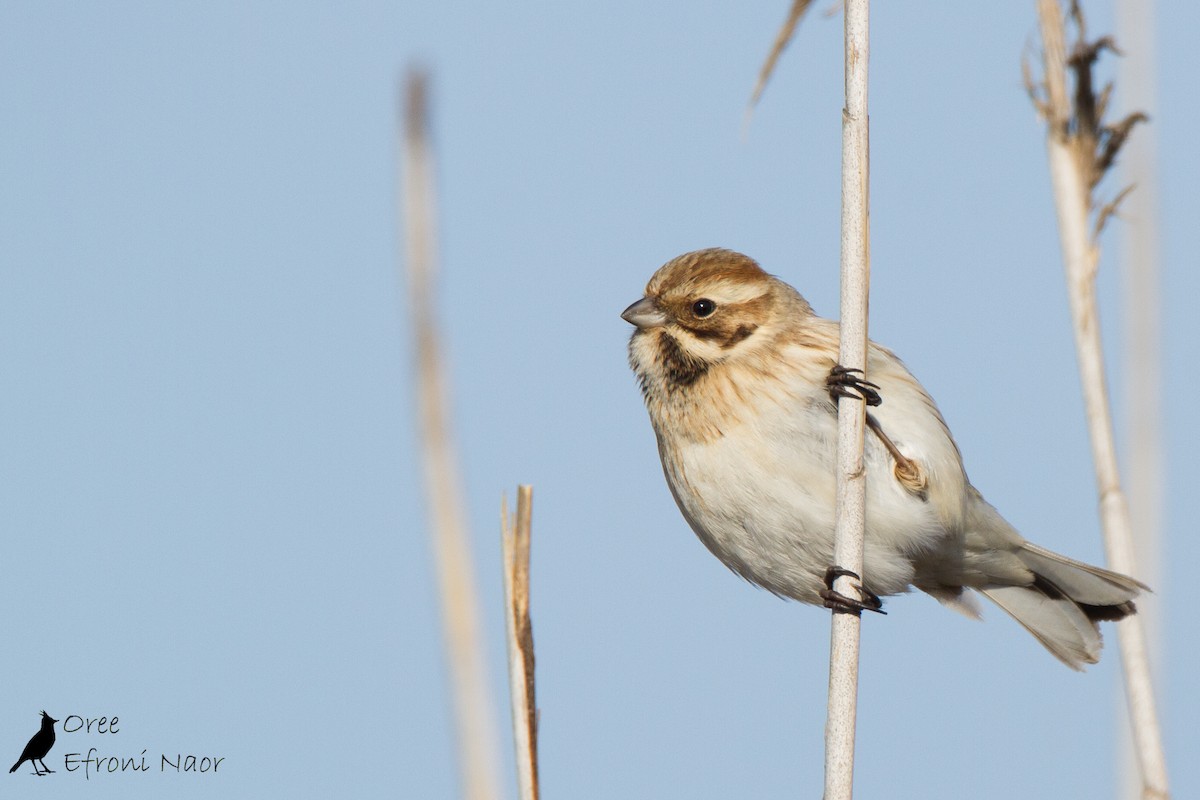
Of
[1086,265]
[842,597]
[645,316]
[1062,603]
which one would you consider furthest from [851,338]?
[1062,603]

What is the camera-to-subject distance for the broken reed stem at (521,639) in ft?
8.01

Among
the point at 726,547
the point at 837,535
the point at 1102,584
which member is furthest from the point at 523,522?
the point at 1102,584

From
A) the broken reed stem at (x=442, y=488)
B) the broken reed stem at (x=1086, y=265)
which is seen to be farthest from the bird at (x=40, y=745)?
the broken reed stem at (x=1086, y=265)

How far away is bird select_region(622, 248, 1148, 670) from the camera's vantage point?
355 centimetres

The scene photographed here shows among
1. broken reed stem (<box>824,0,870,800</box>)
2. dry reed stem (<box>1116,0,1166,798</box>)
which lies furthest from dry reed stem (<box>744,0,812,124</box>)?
dry reed stem (<box>1116,0,1166,798</box>)

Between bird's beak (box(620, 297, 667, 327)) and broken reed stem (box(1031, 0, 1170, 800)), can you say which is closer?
broken reed stem (box(1031, 0, 1170, 800))

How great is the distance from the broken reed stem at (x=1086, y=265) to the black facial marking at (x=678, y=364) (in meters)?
0.99

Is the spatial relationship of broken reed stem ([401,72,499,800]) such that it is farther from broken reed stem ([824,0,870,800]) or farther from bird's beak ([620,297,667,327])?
bird's beak ([620,297,667,327])

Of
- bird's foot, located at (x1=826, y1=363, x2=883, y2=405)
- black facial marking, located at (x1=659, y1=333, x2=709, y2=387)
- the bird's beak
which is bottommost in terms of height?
bird's foot, located at (x1=826, y1=363, x2=883, y2=405)

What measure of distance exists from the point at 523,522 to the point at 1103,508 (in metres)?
1.62

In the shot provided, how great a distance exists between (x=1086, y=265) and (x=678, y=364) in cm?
110

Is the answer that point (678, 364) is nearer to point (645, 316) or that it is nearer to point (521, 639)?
point (645, 316)

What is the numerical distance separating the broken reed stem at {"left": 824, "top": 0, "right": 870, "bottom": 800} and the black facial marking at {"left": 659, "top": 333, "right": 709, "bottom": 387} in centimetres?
88

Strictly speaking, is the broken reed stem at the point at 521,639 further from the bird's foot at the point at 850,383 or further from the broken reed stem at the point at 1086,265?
the broken reed stem at the point at 1086,265
